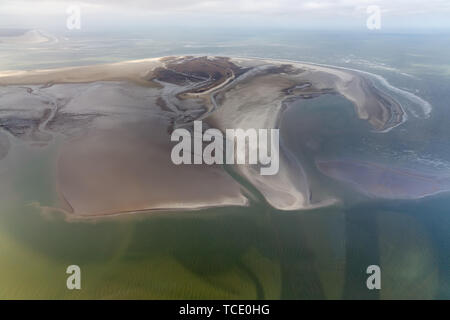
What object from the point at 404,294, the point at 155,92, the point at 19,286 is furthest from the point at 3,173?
the point at 404,294

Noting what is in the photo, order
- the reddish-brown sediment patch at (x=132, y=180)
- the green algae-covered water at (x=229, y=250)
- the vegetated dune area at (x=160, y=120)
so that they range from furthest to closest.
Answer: the vegetated dune area at (x=160, y=120) → the reddish-brown sediment patch at (x=132, y=180) → the green algae-covered water at (x=229, y=250)

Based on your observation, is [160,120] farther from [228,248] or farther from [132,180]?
[228,248]

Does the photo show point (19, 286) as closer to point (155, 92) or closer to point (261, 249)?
point (261, 249)

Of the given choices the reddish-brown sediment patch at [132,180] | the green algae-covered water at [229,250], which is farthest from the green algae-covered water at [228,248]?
the reddish-brown sediment patch at [132,180]

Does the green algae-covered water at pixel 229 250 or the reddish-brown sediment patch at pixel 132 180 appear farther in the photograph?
the reddish-brown sediment patch at pixel 132 180

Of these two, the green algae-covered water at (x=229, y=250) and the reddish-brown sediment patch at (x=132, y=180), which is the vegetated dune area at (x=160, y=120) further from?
the green algae-covered water at (x=229, y=250)

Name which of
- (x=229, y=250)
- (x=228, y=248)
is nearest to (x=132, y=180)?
(x=228, y=248)

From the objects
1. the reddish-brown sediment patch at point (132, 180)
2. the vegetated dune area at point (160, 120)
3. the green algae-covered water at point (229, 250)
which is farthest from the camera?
the vegetated dune area at point (160, 120)

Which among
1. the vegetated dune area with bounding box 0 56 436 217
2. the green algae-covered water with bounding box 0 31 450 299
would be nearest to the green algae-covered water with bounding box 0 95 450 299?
the green algae-covered water with bounding box 0 31 450 299

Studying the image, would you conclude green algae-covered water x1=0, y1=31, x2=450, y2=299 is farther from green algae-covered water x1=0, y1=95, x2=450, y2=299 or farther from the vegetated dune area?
the vegetated dune area
